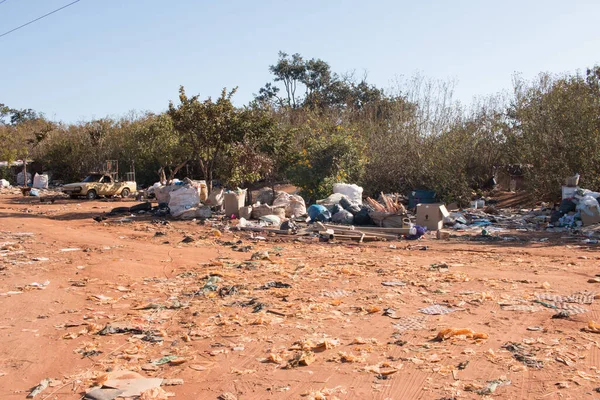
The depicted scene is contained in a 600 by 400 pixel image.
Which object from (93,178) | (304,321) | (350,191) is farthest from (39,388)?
(93,178)

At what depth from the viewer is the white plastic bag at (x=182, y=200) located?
55.2ft

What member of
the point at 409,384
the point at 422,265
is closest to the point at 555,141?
the point at 422,265

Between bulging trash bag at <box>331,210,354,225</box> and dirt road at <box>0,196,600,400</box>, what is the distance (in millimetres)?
3047

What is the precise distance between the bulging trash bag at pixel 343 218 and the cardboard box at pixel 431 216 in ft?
5.65

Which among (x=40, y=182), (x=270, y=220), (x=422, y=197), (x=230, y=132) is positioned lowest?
(x=270, y=220)

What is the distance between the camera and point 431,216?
13.8 meters

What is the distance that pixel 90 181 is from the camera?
26.6 metres

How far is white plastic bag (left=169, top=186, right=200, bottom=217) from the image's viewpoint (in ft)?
55.2

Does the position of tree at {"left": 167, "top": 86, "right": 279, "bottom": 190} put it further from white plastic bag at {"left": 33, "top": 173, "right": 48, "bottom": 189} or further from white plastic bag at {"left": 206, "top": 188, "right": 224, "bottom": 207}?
→ white plastic bag at {"left": 33, "top": 173, "right": 48, "bottom": 189}

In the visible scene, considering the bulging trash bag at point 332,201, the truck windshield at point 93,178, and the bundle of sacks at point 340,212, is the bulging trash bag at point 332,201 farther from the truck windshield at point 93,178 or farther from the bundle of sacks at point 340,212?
the truck windshield at point 93,178

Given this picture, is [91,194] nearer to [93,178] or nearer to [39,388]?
[93,178]

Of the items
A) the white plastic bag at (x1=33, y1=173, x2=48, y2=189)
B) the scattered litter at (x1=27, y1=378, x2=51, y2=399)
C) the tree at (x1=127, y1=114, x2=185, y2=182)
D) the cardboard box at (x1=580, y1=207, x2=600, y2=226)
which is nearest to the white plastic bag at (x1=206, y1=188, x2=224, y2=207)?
the tree at (x1=127, y1=114, x2=185, y2=182)

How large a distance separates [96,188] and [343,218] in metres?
16.4

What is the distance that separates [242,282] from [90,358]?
322 cm
